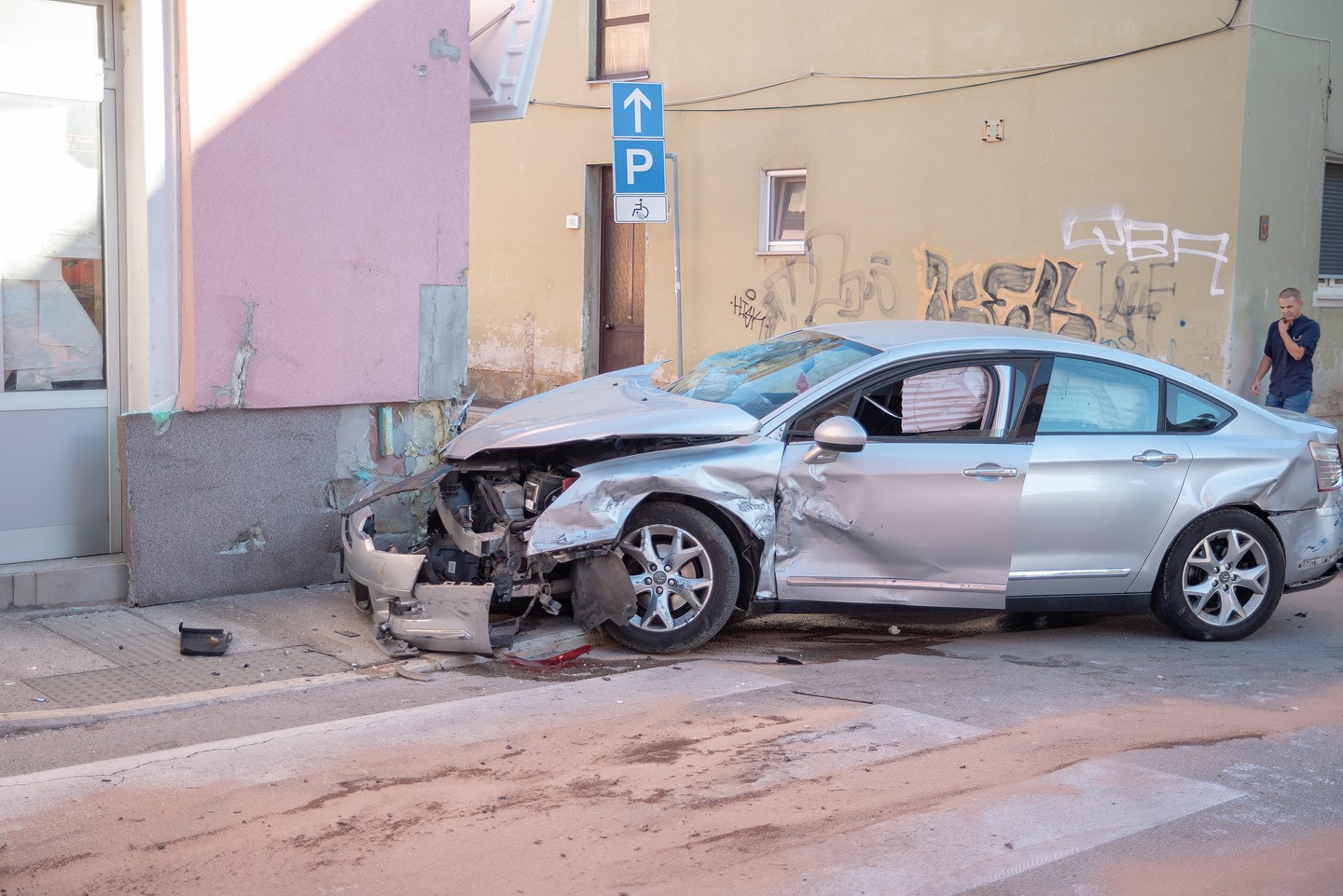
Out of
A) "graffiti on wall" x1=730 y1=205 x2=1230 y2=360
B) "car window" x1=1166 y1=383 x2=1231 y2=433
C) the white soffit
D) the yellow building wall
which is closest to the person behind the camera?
"car window" x1=1166 y1=383 x2=1231 y2=433

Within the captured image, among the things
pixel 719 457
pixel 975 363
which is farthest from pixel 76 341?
pixel 975 363

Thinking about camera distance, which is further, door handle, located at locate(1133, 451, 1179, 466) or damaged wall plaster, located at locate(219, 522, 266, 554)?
damaged wall plaster, located at locate(219, 522, 266, 554)

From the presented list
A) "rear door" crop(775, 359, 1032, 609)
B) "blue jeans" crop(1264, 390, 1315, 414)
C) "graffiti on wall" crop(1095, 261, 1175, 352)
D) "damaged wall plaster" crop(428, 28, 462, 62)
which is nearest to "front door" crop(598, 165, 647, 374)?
"graffiti on wall" crop(1095, 261, 1175, 352)

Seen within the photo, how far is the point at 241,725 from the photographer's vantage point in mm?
5312

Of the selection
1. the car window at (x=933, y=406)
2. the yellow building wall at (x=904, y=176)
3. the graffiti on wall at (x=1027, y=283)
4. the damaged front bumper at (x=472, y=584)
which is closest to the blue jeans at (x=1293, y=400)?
the yellow building wall at (x=904, y=176)

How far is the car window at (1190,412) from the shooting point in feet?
23.0

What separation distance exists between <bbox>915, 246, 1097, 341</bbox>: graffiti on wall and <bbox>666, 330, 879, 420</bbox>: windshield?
664cm

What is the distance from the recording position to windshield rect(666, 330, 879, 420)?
265 inches

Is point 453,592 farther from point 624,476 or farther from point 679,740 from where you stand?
point 679,740

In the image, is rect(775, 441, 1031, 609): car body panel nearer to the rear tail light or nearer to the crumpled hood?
the crumpled hood

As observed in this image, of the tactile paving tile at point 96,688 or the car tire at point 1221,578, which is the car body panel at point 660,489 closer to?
the tactile paving tile at point 96,688

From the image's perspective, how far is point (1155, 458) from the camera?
6832mm

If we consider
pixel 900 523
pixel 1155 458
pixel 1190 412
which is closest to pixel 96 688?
pixel 900 523

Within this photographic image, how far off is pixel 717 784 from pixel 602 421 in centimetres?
229
